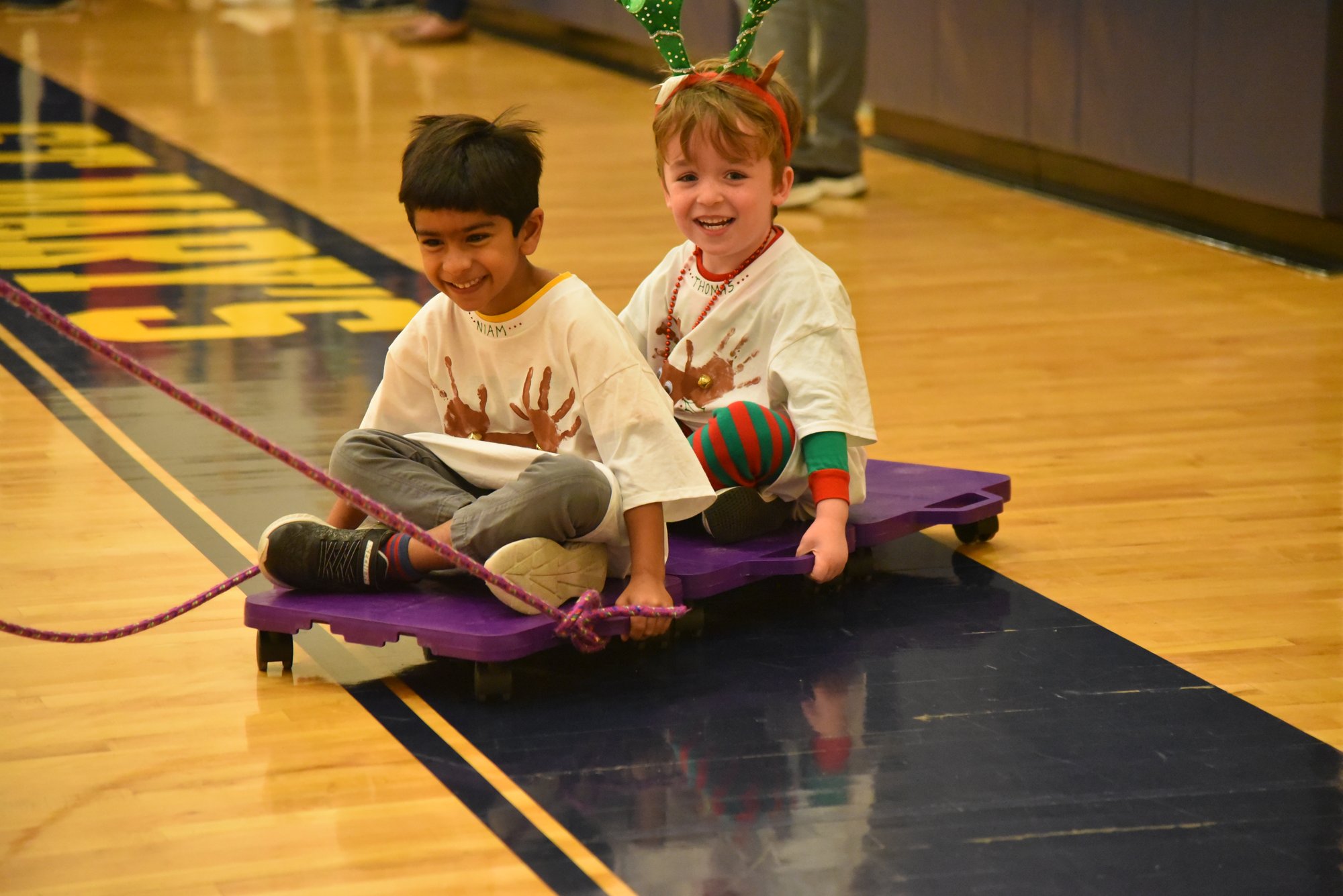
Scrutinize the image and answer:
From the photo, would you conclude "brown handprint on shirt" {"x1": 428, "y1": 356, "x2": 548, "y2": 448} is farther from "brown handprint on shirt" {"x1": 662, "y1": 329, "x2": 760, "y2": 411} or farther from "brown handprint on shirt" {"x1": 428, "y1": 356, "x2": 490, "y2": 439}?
"brown handprint on shirt" {"x1": 662, "y1": 329, "x2": 760, "y2": 411}

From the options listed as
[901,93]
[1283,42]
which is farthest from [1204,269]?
[901,93]

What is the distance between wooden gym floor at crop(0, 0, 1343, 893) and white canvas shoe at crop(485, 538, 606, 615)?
10cm

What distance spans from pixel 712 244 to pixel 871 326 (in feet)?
4.85

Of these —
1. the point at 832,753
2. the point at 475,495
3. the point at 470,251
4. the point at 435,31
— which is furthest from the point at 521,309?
the point at 435,31

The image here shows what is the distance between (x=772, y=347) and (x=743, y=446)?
0.14m

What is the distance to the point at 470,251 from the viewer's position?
1.98 m

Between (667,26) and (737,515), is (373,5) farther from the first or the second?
(737,515)

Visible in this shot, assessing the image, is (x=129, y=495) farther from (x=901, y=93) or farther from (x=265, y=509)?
(x=901, y=93)

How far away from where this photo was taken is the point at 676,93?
2.22m

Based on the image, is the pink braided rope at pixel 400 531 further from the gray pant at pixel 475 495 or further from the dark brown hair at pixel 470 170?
the dark brown hair at pixel 470 170

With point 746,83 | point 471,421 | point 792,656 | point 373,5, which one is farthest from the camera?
point 373,5

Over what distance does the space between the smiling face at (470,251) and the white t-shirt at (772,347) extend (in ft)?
1.06

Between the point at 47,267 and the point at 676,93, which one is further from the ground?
the point at 676,93

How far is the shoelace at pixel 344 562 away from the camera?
6.39 ft
